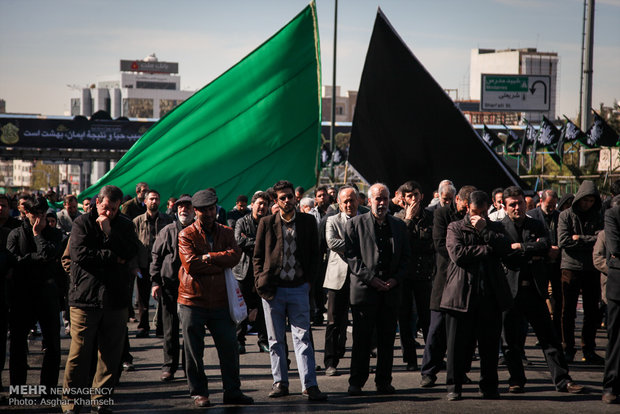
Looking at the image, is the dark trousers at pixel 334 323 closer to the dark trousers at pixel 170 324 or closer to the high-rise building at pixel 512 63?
the dark trousers at pixel 170 324

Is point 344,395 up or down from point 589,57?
down

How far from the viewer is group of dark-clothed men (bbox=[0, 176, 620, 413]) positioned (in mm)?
6816

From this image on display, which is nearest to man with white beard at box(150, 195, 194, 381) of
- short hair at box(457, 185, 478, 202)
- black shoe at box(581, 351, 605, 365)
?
short hair at box(457, 185, 478, 202)

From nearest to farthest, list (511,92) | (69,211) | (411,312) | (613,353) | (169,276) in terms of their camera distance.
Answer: (613,353) < (169,276) < (411,312) < (69,211) < (511,92)

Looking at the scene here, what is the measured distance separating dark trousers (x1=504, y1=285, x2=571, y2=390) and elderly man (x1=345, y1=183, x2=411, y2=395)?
1089 millimetres

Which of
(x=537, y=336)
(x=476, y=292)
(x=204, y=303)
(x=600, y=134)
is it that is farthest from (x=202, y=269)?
(x=600, y=134)

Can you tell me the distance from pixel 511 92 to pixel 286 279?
2006 inches

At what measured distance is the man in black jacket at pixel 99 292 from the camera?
668 cm

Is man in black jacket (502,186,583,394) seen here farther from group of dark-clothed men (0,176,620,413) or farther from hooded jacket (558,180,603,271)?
hooded jacket (558,180,603,271)

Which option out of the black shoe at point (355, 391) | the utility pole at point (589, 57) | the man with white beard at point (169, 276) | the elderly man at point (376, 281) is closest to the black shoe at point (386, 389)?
the elderly man at point (376, 281)

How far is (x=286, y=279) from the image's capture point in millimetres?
7488

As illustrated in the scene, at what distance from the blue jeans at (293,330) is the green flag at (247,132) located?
516 cm

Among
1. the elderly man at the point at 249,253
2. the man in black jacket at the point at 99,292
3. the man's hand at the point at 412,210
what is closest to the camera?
the man in black jacket at the point at 99,292

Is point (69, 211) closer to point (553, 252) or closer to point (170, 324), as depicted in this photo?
point (170, 324)
